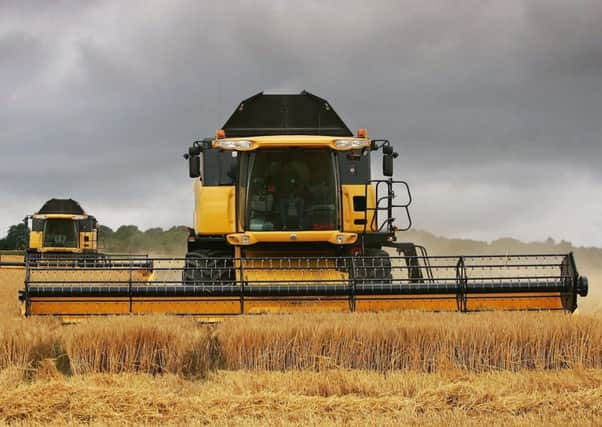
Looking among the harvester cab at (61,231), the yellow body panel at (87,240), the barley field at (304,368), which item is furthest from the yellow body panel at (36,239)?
the barley field at (304,368)

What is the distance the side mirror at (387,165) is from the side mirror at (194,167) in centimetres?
235

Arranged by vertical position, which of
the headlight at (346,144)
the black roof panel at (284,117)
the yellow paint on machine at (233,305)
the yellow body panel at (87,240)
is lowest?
the yellow paint on machine at (233,305)

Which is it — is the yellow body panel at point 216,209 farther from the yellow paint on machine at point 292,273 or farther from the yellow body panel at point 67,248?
the yellow body panel at point 67,248

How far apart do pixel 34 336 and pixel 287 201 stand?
3841 millimetres

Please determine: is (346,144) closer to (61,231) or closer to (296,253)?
(296,253)

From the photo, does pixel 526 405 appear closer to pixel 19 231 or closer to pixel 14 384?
pixel 14 384

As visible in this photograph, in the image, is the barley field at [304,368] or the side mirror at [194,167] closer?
the barley field at [304,368]

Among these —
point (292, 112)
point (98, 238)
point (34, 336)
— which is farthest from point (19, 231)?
point (34, 336)

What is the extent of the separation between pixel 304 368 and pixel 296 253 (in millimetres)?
3230

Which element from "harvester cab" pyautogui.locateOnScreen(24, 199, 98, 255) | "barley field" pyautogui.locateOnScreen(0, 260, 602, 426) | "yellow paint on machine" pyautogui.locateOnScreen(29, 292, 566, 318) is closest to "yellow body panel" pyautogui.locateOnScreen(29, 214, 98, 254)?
"harvester cab" pyautogui.locateOnScreen(24, 199, 98, 255)

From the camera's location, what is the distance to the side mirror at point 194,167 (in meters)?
9.94

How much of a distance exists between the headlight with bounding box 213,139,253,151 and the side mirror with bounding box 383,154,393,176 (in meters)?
1.63

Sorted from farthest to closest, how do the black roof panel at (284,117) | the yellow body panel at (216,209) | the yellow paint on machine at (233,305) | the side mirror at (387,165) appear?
the black roof panel at (284,117) → the yellow body panel at (216,209) → the side mirror at (387,165) → the yellow paint on machine at (233,305)

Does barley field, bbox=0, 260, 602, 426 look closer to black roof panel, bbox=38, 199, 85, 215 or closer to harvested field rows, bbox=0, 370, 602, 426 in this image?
harvested field rows, bbox=0, 370, 602, 426
